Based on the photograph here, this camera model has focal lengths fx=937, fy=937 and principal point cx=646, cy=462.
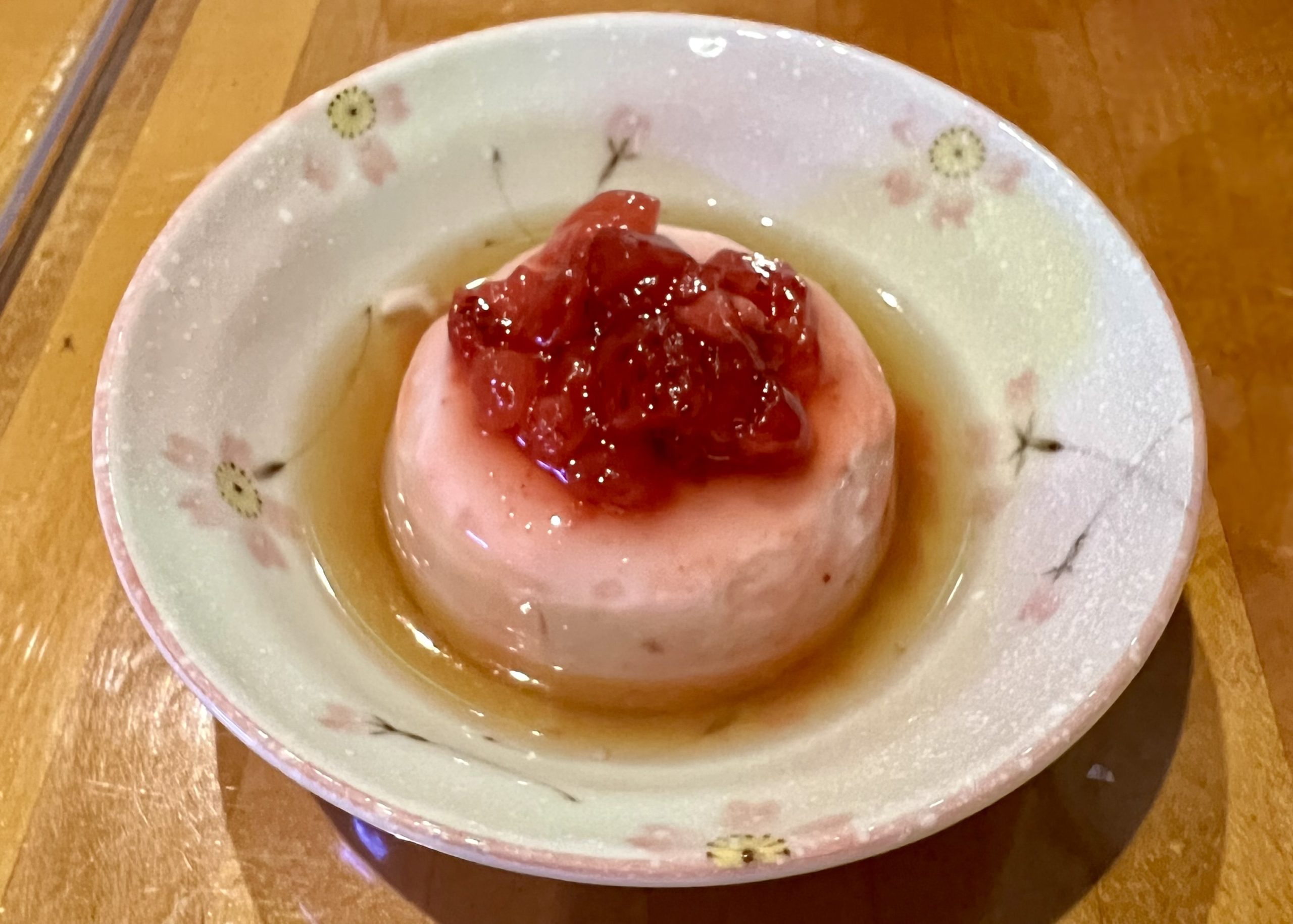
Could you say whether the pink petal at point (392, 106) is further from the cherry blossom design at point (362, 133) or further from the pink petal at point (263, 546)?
the pink petal at point (263, 546)

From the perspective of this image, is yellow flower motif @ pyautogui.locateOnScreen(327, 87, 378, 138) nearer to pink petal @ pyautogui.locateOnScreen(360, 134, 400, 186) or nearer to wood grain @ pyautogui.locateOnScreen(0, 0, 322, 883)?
pink petal @ pyautogui.locateOnScreen(360, 134, 400, 186)

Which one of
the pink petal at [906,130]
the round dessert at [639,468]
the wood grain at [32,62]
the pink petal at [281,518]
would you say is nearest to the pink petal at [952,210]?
the pink petal at [906,130]

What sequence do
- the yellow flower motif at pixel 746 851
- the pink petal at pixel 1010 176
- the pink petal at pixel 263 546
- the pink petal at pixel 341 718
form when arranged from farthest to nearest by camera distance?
the pink petal at pixel 1010 176, the pink petal at pixel 263 546, the pink petal at pixel 341 718, the yellow flower motif at pixel 746 851

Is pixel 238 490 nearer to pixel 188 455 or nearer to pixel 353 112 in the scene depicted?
pixel 188 455

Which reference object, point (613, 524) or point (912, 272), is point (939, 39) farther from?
point (613, 524)

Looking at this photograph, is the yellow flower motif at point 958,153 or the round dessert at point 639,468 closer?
the round dessert at point 639,468

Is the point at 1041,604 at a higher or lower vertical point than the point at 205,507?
lower

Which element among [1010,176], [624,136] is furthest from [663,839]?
[624,136]
